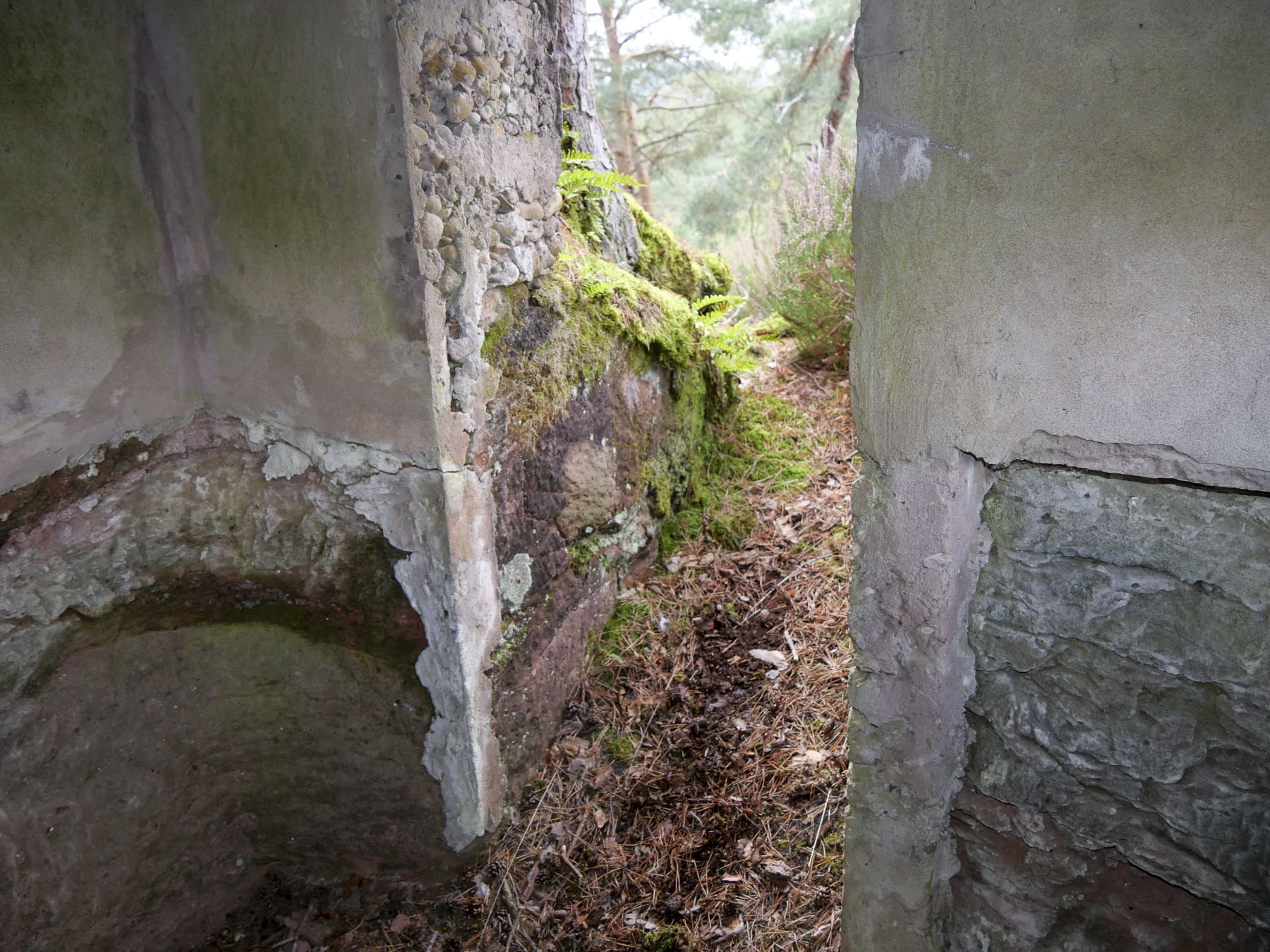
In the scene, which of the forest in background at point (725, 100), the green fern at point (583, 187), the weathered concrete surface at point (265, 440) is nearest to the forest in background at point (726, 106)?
the forest in background at point (725, 100)

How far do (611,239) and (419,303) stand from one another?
71.4 inches

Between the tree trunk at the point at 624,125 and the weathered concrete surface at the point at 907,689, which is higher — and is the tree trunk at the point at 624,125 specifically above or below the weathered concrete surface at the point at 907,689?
above

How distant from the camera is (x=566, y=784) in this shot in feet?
9.75

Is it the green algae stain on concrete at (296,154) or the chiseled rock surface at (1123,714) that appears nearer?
the chiseled rock surface at (1123,714)

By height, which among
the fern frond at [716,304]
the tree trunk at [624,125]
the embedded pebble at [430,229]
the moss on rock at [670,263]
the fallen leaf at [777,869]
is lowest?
the fallen leaf at [777,869]

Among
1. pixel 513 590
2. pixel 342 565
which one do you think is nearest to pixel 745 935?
pixel 513 590

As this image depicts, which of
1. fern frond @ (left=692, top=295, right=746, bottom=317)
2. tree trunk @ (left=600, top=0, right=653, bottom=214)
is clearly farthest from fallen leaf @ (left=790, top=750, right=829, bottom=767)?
tree trunk @ (left=600, top=0, right=653, bottom=214)

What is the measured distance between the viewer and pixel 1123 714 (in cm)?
149

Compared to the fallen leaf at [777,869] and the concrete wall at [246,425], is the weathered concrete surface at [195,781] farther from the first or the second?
the fallen leaf at [777,869]

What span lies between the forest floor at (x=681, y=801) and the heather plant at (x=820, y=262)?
4.77ft

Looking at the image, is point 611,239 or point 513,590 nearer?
point 513,590

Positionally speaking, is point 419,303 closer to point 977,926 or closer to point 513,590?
point 513,590

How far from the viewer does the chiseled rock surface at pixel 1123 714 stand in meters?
1.36

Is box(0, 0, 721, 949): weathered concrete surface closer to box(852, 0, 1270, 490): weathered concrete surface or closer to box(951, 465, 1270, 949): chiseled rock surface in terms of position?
box(852, 0, 1270, 490): weathered concrete surface
